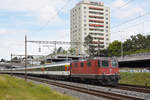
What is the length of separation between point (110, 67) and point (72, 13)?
398 feet

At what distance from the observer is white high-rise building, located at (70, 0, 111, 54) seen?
13612cm

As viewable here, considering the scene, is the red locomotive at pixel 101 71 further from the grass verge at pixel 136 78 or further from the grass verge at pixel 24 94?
the grass verge at pixel 136 78

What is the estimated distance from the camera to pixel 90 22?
14075 centimetres

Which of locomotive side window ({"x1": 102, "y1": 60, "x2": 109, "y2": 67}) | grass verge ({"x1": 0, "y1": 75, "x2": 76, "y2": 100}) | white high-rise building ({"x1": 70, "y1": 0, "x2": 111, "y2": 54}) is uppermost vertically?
white high-rise building ({"x1": 70, "y1": 0, "x2": 111, "y2": 54})

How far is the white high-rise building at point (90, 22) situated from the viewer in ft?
447

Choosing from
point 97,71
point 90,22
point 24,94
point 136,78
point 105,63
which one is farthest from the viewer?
point 90,22

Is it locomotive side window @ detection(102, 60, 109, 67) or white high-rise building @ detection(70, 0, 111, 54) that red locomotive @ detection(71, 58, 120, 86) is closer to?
locomotive side window @ detection(102, 60, 109, 67)

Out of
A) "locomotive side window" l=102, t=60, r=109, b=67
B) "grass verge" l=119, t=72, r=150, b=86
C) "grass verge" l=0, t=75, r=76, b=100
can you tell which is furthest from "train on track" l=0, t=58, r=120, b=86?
"grass verge" l=119, t=72, r=150, b=86

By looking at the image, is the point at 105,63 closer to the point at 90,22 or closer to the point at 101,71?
the point at 101,71

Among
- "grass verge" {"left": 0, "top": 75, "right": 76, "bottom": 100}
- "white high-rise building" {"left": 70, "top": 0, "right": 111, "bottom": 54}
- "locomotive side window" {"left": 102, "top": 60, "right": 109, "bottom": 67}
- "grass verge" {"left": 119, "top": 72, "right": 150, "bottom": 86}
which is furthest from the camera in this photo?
"white high-rise building" {"left": 70, "top": 0, "right": 111, "bottom": 54}

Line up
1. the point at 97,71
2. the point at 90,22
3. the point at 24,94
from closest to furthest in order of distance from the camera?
1. the point at 24,94
2. the point at 97,71
3. the point at 90,22

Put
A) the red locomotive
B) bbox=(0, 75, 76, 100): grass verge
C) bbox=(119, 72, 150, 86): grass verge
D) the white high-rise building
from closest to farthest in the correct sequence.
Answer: bbox=(0, 75, 76, 100): grass verge, the red locomotive, bbox=(119, 72, 150, 86): grass verge, the white high-rise building

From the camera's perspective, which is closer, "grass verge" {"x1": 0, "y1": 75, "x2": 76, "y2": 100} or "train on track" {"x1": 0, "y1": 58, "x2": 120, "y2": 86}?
"grass verge" {"x1": 0, "y1": 75, "x2": 76, "y2": 100}

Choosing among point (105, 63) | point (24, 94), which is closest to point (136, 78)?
point (105, 63)
